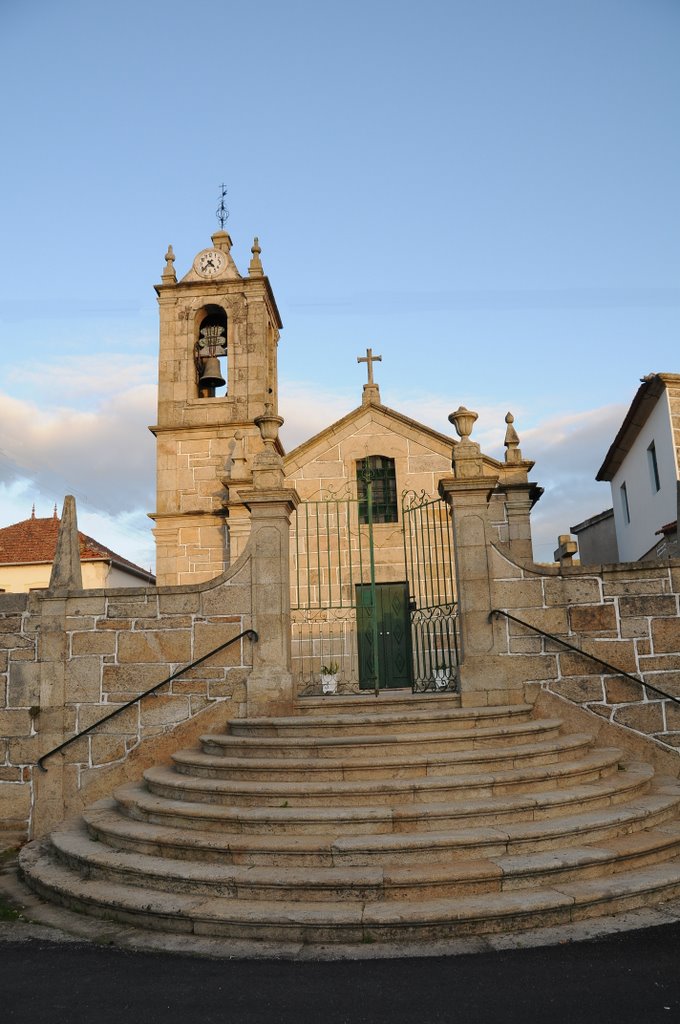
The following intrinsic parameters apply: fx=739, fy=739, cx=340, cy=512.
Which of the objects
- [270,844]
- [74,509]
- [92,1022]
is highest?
[74,509]

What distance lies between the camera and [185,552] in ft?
59.4

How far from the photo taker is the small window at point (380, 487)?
17.4m

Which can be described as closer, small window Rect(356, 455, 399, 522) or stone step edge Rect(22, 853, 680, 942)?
stone step edge Rect(22, 853, 680, 942)

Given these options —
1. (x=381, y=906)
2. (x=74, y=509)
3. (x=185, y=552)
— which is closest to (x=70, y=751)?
(x=74, y=509)

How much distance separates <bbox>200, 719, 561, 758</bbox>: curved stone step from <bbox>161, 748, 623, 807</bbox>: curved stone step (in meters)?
0.39

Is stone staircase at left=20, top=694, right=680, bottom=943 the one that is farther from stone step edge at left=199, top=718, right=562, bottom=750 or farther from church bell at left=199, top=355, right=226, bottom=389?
church bell at left=199, top=355, right=226, bottom=389

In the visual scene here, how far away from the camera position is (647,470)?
1955 cm

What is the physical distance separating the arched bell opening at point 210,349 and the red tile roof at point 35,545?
10.7m

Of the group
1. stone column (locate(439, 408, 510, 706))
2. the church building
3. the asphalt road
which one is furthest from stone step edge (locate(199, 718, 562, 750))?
the church building

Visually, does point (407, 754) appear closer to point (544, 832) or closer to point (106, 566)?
point (544, 832)

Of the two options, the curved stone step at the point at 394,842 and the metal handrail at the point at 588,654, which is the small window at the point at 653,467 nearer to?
the metal handrail at the point at 588,654

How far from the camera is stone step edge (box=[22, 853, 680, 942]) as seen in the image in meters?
5.09

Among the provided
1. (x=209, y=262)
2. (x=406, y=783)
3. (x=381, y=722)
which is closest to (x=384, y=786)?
(x=406, y=783)

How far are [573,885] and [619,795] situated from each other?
159 centimetres
